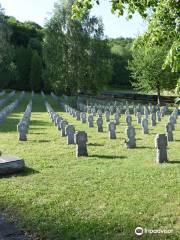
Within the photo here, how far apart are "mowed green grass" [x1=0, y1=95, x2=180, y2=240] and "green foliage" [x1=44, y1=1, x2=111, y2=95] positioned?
99.4ft

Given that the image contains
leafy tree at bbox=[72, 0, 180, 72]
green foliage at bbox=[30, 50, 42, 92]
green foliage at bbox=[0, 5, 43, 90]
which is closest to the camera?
leafy tree at bbox=[72, 0, 180, 72]

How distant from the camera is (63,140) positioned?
1844 centimetres

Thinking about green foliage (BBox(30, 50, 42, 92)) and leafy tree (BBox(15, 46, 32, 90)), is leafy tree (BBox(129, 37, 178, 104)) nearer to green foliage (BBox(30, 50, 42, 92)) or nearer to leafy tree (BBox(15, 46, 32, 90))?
green foliage (BBox(30, 50, 42, 92))

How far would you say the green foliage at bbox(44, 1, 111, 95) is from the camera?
148 feet

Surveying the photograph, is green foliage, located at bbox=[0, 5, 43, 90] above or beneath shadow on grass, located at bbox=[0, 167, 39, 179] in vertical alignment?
above

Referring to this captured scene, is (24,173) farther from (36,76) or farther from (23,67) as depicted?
(23,67)

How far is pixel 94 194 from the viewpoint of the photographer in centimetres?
952

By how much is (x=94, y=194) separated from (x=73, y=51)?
3642 centimetres

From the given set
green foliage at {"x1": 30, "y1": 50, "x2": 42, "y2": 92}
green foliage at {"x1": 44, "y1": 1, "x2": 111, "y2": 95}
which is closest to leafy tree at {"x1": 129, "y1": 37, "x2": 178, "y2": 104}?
green foliage at {"x1": 44, "y1": 1, "x2": 111, "y2": 95}

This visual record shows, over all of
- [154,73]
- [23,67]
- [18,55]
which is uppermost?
[18,55]

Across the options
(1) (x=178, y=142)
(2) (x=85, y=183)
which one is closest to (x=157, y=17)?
(2) (x=85, y=183)

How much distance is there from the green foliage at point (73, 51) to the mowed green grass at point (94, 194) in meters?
30.3

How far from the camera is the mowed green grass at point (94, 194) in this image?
7.57 m

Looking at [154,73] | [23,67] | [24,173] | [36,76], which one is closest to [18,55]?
[23,67]
